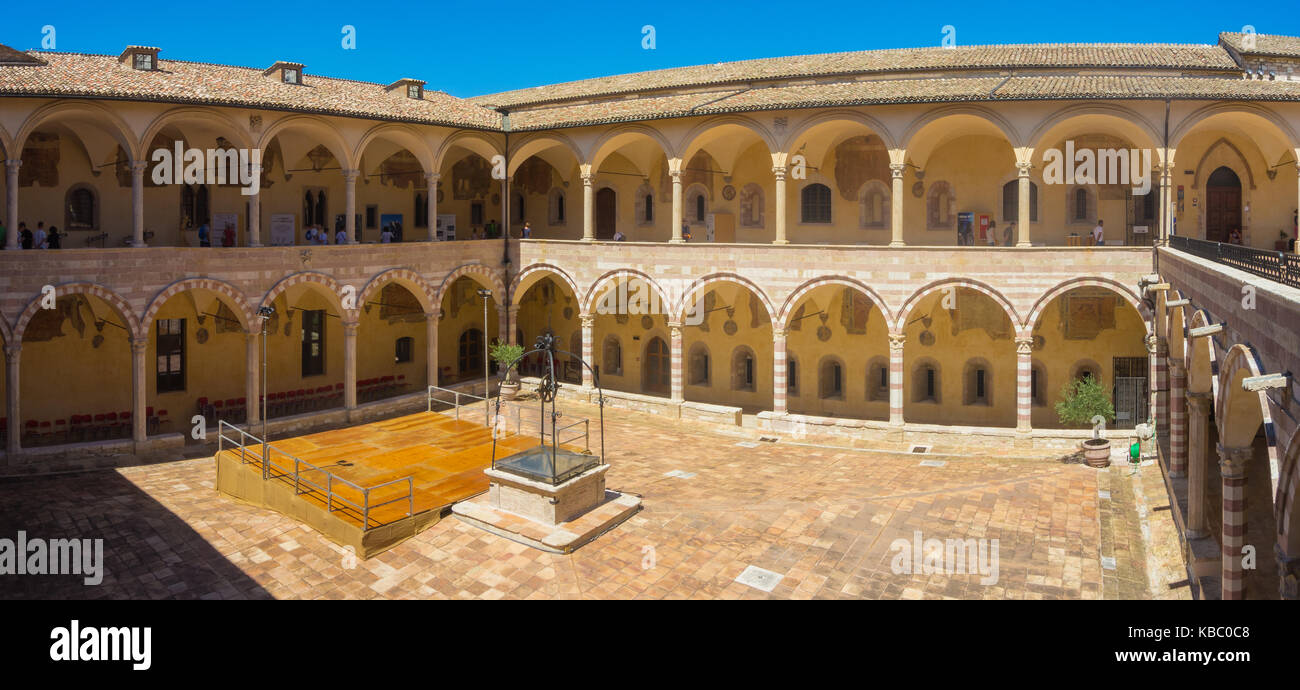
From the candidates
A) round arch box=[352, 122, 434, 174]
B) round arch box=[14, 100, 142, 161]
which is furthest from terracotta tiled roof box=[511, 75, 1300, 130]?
round arch box=[14, 100, 142, 161]

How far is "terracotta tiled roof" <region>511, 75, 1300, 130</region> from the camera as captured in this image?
21.4 m

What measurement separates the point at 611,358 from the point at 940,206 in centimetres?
1170

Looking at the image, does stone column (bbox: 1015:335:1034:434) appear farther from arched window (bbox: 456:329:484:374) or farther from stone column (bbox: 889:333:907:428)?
arched window (bbox: 456:329:484:374)

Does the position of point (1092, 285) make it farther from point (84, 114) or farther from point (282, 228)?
point (84, 114)

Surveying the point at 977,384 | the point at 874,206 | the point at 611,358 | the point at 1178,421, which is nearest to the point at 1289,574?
the point at 1178,421

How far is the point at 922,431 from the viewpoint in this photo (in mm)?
23234

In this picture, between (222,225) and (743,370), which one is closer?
(222,225)

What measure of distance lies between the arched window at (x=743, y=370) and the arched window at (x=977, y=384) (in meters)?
6.25

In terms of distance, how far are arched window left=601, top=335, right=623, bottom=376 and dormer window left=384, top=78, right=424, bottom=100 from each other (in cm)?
969

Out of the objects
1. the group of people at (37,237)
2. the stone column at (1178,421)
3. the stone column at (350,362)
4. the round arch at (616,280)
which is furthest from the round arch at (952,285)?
the group of people at (37,237)

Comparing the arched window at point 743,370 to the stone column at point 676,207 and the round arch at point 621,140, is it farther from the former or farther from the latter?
the round arch at point 621,140

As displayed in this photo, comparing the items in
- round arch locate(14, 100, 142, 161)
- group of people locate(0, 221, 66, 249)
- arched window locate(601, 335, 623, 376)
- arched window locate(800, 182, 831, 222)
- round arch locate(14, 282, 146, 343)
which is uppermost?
round arch locate(14, 100, 142, 161)

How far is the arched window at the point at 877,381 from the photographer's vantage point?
27.7m

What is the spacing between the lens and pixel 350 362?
2547cm
